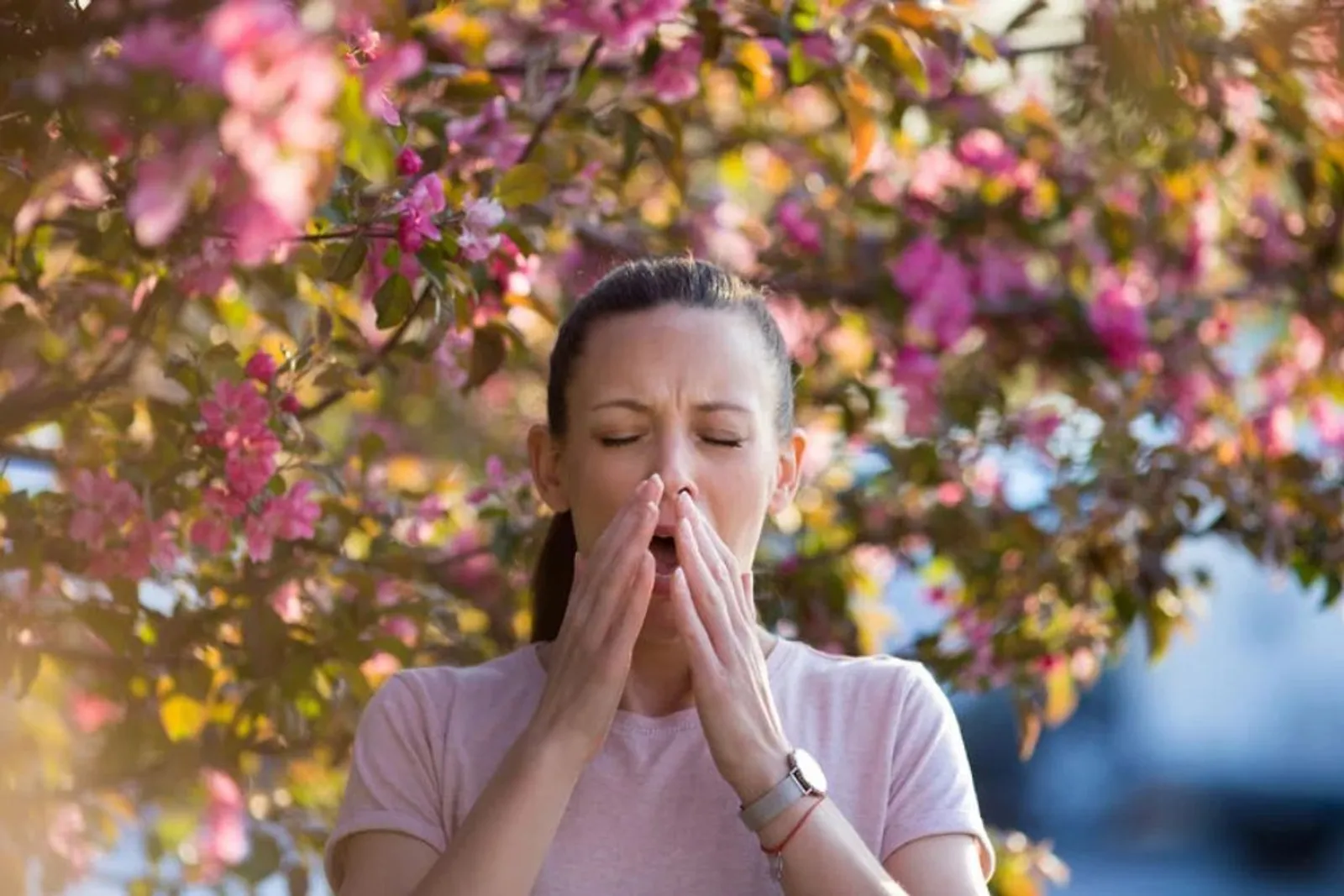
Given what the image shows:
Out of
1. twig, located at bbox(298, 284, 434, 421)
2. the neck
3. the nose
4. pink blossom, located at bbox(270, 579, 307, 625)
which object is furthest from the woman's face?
pink blossom, located at bbox(270, 579, 307, 625)

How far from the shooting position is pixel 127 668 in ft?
9.77

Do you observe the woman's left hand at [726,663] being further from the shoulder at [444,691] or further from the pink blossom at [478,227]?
the pink blossom at [478,227]

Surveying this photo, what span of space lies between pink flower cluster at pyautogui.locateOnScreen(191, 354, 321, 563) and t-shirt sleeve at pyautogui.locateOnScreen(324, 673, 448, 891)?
15.1 inches

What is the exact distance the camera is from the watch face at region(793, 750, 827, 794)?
211 centimetres

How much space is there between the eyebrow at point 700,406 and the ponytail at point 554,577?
13.4 inches

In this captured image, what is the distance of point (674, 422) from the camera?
7.60ft

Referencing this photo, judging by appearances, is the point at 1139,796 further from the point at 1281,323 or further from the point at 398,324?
the point at 398,324

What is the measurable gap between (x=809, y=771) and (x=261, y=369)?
0.96 meters

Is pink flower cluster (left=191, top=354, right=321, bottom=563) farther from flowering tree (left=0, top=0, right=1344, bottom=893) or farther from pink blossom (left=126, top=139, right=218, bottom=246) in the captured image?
pink blossom (left=126, top=139, right=218, bottom=246)

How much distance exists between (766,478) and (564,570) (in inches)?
16.3

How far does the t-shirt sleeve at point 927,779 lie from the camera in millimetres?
2244

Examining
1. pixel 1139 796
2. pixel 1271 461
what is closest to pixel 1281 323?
pixel 1271 461

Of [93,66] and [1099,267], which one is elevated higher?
[93,66]

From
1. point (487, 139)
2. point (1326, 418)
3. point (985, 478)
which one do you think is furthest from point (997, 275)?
point (487, 139)
